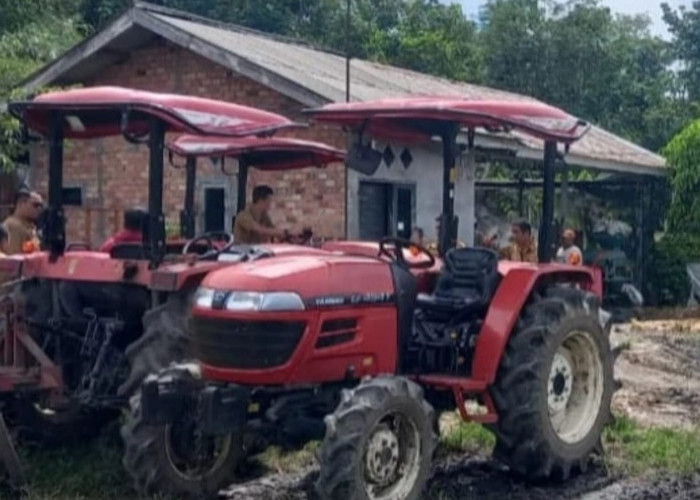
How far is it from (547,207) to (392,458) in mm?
2432

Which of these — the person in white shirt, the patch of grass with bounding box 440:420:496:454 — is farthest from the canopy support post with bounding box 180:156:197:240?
the person in white shirt

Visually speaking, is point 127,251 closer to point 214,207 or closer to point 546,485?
point 546,485

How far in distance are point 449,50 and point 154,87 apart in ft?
66.8

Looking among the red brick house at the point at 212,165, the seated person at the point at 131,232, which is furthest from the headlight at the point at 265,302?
the red brick house at the point at 212,165

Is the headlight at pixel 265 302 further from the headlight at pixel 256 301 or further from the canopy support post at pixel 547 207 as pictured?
the canopy support post at pixel 547 207

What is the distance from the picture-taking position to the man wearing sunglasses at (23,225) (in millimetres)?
11523

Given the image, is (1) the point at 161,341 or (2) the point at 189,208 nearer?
(1) the point at 161,341

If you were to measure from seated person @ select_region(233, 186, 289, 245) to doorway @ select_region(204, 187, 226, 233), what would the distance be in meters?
6.48

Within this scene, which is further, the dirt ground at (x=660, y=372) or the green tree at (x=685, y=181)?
the green tree at (x=685, y=181)

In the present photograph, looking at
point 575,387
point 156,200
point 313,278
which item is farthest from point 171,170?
point 313,278

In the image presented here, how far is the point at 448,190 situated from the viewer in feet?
29.2

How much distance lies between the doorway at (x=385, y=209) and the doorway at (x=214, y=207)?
2.01m

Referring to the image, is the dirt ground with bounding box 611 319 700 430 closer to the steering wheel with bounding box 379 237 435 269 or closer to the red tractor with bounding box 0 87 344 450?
the steering wheel with bounding box 379 237 435 269

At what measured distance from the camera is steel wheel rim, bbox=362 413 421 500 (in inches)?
289
